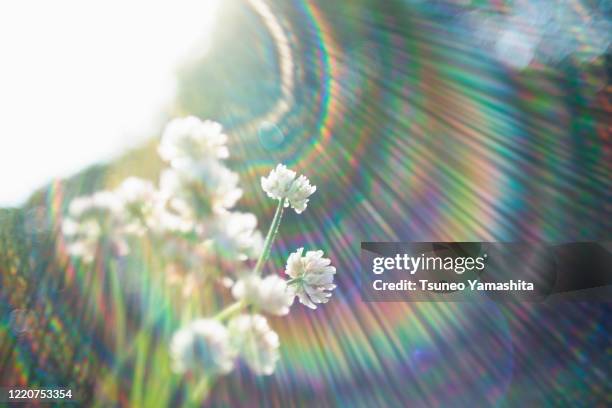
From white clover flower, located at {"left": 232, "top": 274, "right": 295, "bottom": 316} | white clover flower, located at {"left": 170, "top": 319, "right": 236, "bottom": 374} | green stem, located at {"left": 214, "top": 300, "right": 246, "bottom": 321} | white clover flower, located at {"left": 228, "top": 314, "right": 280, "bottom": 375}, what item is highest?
green stem, located at {"left": 214, "top": 300, "right": 246, "bottom": 321}

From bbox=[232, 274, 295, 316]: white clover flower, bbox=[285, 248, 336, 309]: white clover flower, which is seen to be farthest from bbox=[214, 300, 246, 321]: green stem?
bbox=[285, 248, 336, 309]: white clover flower

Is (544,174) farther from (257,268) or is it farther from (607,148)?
(257,268)

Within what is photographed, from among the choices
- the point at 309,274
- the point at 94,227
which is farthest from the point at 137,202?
the point at 309,274

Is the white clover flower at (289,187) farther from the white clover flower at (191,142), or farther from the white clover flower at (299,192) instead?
the white clover flower at (191,142)

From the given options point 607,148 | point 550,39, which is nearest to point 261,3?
point 550,39

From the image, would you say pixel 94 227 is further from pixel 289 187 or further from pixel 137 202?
pixel 289 187

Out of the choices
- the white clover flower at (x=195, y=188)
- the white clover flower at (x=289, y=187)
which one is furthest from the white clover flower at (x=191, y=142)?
the white clover flower at (x=289, y=187)

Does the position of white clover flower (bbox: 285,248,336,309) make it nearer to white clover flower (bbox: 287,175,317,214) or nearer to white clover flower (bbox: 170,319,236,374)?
white clover flower (bbox: 287,175,317,214)
